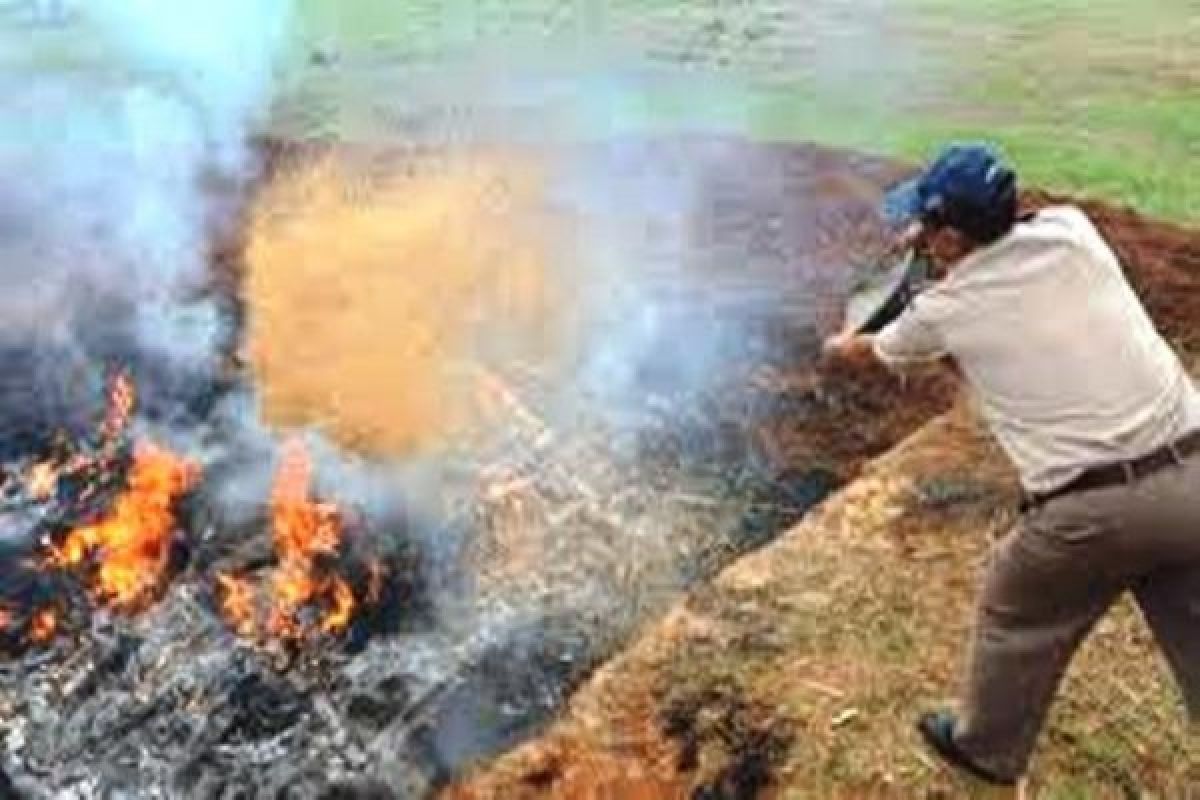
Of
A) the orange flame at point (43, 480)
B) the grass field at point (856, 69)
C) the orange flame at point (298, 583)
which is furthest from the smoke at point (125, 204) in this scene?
the orange flame at point (298, 583)

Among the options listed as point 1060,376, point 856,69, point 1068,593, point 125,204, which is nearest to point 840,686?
point 1068,593

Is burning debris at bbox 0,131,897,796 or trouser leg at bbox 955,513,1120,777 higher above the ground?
trouser leg at bbox 955,513,1120,777

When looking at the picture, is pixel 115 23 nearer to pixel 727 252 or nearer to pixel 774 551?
pixel 727 252

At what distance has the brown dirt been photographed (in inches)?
200

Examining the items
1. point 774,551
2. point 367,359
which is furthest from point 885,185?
point 774,551

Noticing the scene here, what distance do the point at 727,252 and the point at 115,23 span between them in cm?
765

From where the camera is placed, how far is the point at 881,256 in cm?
962

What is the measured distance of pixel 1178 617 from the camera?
4547 mm

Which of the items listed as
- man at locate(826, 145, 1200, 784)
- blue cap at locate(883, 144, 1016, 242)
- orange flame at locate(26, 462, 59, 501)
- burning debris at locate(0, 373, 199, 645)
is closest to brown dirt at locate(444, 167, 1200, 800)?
man at locate(826, 145, 1200, 784)

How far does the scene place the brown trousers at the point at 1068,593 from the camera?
4.23 metres

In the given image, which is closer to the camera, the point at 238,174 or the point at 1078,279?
the point at 1078,279

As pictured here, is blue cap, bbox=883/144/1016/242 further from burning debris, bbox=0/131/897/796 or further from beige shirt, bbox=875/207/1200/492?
burning debris, bbox=0/131/897/796

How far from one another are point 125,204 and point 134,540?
4157mm

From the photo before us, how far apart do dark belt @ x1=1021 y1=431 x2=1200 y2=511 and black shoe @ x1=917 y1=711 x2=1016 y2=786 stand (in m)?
1.06
